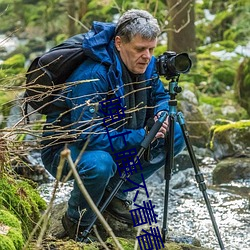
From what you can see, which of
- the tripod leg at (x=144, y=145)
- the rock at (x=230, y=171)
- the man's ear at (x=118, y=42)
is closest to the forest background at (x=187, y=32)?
the rock at (x=230, y=171)

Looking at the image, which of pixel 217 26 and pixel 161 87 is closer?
pixel 161 87

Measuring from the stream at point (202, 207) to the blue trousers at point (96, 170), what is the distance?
1.77ft

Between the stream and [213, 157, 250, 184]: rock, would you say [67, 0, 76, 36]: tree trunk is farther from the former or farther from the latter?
[213, 157, 250, 184]: rock

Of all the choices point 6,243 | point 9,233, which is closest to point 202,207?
point 9,233

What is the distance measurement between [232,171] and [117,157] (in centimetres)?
299

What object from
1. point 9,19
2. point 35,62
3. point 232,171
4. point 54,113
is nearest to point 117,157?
point 54,113

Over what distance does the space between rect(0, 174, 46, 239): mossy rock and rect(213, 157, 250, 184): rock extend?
3090mm

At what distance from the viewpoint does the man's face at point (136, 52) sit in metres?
3.33

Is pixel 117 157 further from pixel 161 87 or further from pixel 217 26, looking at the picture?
pixel 217 26

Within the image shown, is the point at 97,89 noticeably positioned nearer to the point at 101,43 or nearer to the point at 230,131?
the point at 101,43

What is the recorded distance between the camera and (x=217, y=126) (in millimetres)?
7234

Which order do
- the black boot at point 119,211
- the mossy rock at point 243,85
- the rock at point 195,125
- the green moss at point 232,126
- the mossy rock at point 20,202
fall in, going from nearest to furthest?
the mossy rock at point 20,202 < the black boot at point 119,211 < the green moss at point 232,126 < the rock at point 195,125 < the mossy rock at point 243,85

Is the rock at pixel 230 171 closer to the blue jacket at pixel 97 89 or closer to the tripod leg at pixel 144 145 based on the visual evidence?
the blue jacket at pixel 97 89

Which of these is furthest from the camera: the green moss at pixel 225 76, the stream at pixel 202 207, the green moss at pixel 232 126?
the green moss at pixel 225 76
